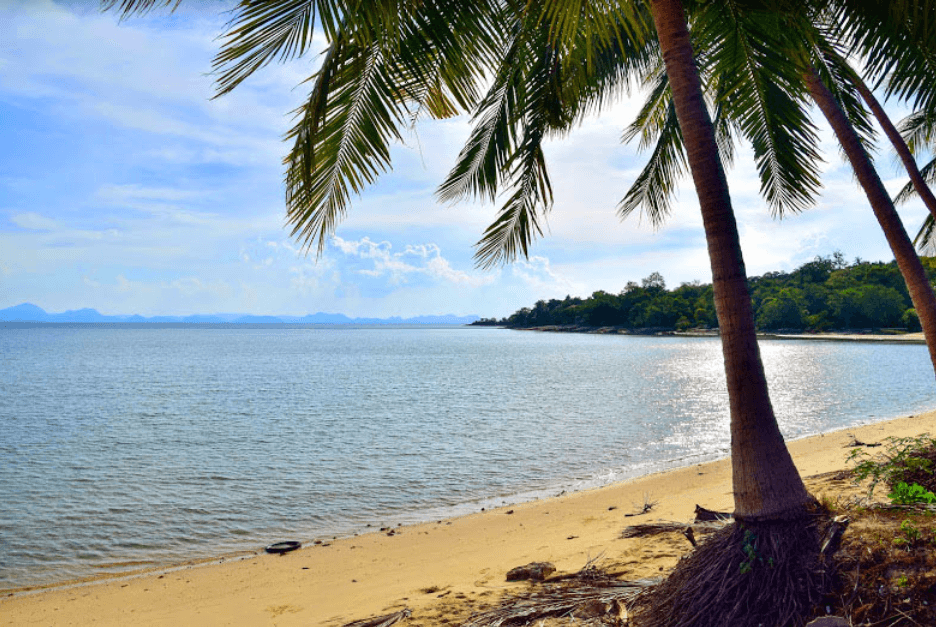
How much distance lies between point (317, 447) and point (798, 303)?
311ft

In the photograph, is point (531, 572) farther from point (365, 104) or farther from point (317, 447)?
point (317, 447)

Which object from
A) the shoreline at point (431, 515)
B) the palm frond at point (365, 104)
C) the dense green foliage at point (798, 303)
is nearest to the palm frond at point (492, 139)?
the palm frond at point (365, 104)

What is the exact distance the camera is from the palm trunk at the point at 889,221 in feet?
18.5

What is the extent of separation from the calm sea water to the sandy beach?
1184mm

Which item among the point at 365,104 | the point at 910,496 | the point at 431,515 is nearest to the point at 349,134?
the point at 365,104

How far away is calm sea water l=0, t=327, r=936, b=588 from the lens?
10570 mm

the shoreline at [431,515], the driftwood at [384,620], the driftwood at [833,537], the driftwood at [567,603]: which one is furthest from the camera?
the shoreline at [431,515]

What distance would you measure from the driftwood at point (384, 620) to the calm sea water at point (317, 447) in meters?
5.36

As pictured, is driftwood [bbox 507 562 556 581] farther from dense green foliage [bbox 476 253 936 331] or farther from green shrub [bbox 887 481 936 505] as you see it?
dense green foliage [bbox 476 253 936 331]

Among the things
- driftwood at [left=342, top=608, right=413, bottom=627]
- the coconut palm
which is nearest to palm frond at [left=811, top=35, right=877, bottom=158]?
the coconut palm

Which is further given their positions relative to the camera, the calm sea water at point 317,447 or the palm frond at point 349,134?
the calm sea water at point 317,447

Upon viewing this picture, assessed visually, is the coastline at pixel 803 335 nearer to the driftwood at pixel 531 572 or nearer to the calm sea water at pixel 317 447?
the calm sea water at pixel 317 447

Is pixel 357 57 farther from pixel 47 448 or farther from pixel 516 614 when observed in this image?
pixel 47 448

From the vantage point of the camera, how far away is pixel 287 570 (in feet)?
26.2
